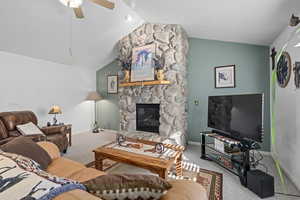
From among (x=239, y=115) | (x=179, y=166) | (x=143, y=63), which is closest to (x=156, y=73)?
(x=143, y=63)

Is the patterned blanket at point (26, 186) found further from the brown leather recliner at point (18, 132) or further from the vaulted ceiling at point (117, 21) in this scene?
the vaulted ceiling at point (117, 21)

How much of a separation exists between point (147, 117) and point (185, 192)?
10.6 feet

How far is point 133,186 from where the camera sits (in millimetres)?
732

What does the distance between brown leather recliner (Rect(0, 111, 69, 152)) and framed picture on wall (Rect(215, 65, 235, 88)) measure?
3.74 metres

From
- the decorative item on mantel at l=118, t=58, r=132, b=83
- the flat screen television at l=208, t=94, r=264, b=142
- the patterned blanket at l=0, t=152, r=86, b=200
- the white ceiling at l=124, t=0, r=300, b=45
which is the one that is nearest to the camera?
the patterned blanket at l=0, t=152, r=86, b=200

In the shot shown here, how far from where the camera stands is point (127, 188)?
728 millimetres

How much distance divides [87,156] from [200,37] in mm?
3858

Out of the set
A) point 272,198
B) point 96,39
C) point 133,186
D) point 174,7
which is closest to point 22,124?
point 96,39

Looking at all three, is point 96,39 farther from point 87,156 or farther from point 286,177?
point 286,177

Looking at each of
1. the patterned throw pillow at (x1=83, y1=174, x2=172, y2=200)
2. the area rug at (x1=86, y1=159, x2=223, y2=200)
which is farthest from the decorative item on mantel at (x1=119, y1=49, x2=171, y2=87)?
the patterned throw pillow at (x1=83, y1=174, x2=172, y2=200)

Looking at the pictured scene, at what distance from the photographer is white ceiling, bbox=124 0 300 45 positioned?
2.03 metres

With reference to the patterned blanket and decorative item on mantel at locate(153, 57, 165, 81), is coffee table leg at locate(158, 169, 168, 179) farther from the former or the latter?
decorative item on mantel at locate(153, 57, 165, 81)

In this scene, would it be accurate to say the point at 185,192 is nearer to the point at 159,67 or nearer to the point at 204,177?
the point at 204,177

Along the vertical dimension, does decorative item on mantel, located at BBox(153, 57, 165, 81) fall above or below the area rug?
above
